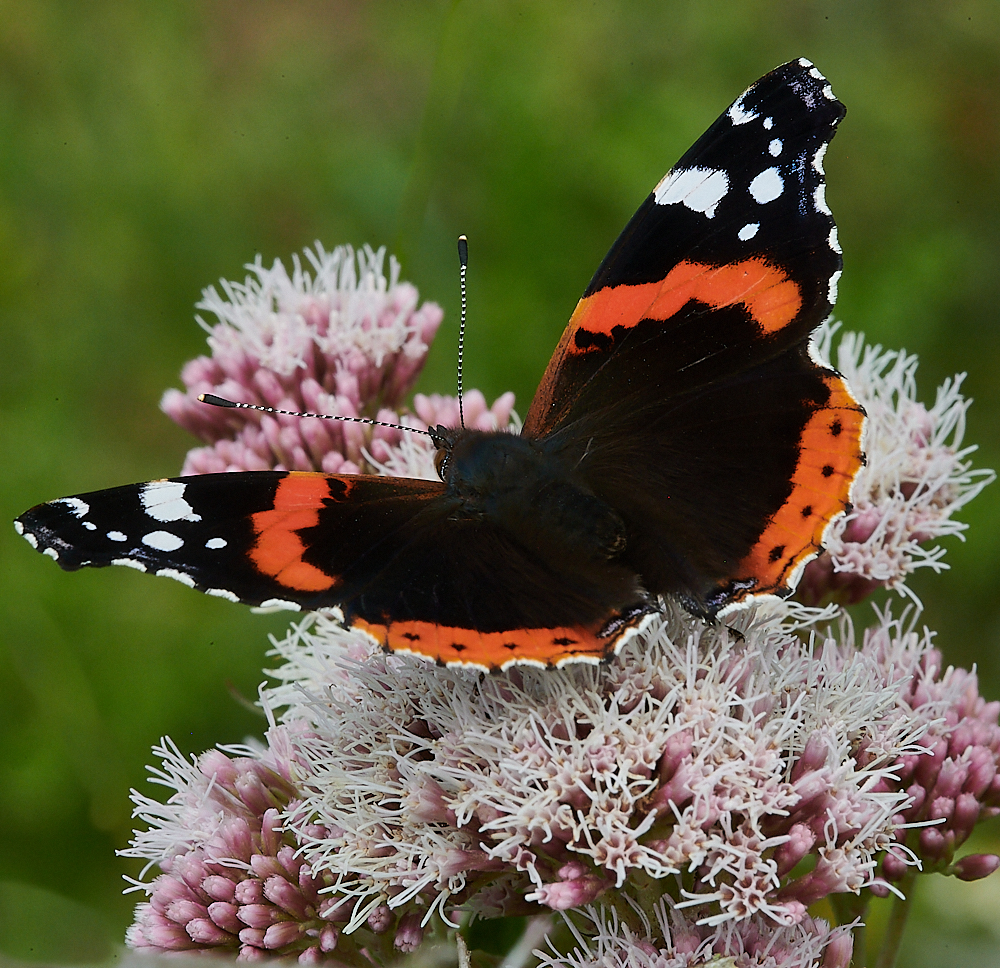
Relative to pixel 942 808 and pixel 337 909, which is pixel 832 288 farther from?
pixel 337 909

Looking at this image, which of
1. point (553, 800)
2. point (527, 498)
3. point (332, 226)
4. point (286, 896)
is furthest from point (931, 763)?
point (332, 226)

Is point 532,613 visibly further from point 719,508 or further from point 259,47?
point 259,47

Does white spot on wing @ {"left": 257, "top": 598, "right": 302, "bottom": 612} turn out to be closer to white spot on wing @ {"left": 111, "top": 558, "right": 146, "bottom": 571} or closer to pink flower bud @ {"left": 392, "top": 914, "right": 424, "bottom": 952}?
white spot on wing @ {"left": 111, "top": 558, "right": 146, "bottom": 571}

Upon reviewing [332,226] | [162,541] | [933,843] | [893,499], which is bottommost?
[933,843]

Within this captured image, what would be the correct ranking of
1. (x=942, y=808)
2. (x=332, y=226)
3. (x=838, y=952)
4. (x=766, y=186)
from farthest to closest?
(x=332, y=226) → (x=766, y=186) → (x=942, y=808) → (x=838, y=952)

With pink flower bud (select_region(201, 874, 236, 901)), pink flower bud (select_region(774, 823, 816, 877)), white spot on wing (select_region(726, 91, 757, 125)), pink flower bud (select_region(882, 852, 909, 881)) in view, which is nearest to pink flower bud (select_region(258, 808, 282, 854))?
pink flower bud (select_region(201, 874, 236, 901))

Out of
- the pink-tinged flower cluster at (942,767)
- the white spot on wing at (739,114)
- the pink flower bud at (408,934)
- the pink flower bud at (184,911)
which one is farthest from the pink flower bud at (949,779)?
the pink flower bud at (184,911)

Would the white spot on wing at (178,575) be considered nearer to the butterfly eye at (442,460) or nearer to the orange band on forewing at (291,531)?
the orange band on forewing at (291,531)
